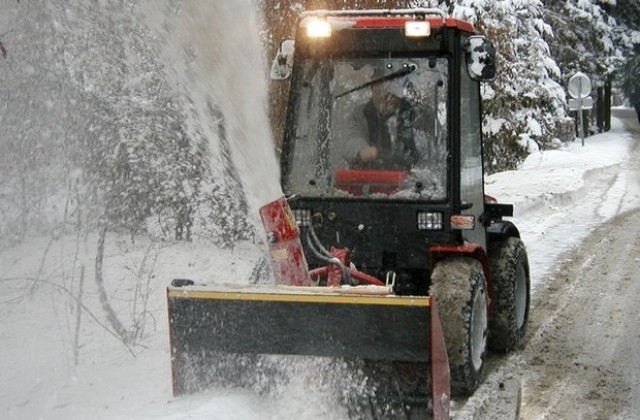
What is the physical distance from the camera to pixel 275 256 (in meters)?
4.99

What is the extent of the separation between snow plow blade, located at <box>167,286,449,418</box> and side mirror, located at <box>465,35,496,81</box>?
68.4 inches

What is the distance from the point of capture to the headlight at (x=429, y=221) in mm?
5266

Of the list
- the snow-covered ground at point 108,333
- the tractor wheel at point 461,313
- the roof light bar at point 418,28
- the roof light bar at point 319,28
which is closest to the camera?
the snow-covered ground at point 108,333

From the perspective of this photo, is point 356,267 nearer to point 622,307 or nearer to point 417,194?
point 417,194

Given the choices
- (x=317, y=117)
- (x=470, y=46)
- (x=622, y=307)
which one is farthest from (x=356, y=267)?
(x=622, y=307)

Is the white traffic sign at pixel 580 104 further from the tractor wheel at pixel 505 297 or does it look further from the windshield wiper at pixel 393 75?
the windshield wiper at pixel 393 75

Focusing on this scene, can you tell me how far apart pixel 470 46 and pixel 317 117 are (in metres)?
1.13

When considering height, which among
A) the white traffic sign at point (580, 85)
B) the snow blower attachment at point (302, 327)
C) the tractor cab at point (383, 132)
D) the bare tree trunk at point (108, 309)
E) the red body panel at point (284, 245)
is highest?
the white traffic sign at point (580, 85)

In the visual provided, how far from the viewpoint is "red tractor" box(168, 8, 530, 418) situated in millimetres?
4906

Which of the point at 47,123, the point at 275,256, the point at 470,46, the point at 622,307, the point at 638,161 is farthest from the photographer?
the point at 638,161

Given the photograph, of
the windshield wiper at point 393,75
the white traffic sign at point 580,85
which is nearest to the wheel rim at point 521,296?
the windshield wiper at point 393,75

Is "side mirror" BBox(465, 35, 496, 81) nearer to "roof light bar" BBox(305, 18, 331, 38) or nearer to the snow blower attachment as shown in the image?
"roof light bar" BBox(305, 18, 331, 38)

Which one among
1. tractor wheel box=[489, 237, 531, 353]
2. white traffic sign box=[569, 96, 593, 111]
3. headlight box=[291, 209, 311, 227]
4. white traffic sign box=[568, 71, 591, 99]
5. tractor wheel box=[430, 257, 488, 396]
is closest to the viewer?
tractor wheel box=[430, 257, 488, 396]

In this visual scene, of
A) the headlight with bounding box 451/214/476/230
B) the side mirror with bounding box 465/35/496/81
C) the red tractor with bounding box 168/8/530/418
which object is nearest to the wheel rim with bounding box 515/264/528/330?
the red tractor with bounding box 168/8/530/418
